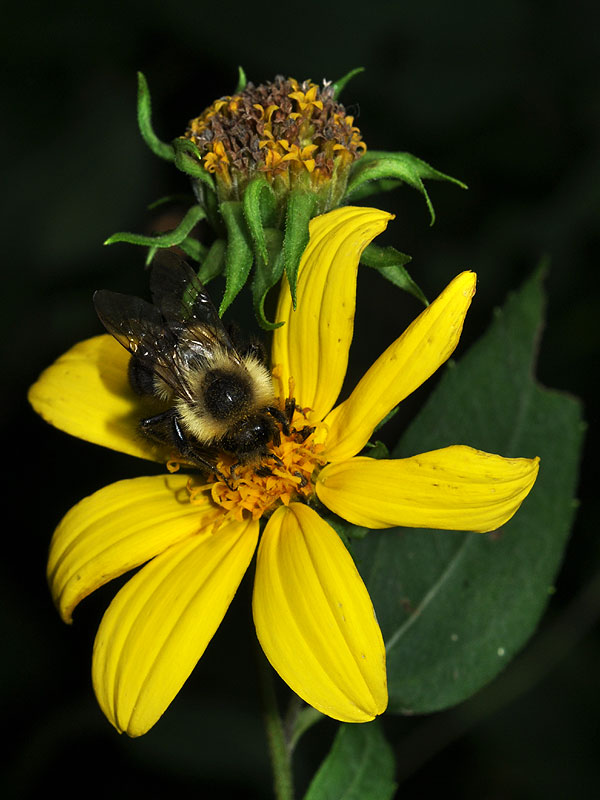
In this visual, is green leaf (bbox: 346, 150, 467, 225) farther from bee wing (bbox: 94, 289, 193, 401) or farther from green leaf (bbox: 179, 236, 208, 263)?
bee wing (bbox: 94, 289, 193, 401)

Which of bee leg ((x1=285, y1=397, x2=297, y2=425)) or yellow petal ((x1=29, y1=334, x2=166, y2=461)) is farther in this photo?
yellow petal ((x1=29, y1=334, x2=166, y2=461))

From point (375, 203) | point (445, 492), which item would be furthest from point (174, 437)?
point (375, 203)

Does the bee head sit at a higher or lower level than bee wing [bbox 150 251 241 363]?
lower

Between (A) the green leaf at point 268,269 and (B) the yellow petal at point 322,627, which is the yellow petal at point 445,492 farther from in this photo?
(A) the green leaf at point 268,269

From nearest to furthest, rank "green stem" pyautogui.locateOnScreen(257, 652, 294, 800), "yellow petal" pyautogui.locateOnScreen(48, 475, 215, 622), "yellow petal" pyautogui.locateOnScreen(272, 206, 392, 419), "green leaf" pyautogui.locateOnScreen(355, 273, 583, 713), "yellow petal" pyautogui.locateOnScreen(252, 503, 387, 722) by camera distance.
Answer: "yellow petal" pyautogui.locateOnScreen(252, 503, 387, 722)
"yellow petal" pyautogui.locateOnScreen(272, 206, 392, 419)
"yellow petal" pyautogui.locateOnScreen(48, 475, 215, 622)
"green stem" pyautogui.locateOnScreen(257, 652, 294, 800)
"green leaf" pyautogui.locateOnScreen(355, 273, 583, 713)

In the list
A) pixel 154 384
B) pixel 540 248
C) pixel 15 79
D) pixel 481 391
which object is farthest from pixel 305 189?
pixel 15 79

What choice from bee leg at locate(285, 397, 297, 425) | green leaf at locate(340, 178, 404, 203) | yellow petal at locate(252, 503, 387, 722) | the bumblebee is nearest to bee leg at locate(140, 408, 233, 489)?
the bumblebee
